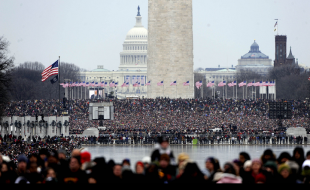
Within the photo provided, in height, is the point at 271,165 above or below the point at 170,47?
below

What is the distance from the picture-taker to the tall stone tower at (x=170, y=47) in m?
79.3

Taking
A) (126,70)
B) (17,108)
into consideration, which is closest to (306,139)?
(17,108)

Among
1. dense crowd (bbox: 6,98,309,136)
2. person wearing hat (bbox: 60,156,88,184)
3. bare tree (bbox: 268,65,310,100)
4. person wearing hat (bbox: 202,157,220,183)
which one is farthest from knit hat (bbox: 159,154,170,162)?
bare tree (bbox: 268,65,310,100)

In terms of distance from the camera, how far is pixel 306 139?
2135 inches

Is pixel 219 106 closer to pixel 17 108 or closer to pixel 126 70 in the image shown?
pixel 17 108

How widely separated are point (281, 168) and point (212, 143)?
4296 centimetres

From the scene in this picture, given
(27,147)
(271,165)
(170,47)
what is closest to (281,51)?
(170,47)

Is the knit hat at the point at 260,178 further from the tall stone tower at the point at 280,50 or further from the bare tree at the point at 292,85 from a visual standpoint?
the tall stone tower at the point at 280,50

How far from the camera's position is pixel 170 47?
80.2 metres

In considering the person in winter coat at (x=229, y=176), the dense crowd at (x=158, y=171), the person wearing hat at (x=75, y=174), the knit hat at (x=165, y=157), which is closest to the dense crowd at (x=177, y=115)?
the dense crowd at (x=158, y=171)

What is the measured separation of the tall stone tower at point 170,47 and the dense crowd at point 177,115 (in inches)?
350

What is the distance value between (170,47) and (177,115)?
14.4m

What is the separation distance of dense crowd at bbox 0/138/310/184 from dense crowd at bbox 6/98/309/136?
4456 centimetres

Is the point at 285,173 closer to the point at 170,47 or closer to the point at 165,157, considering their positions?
the point at 165,157
